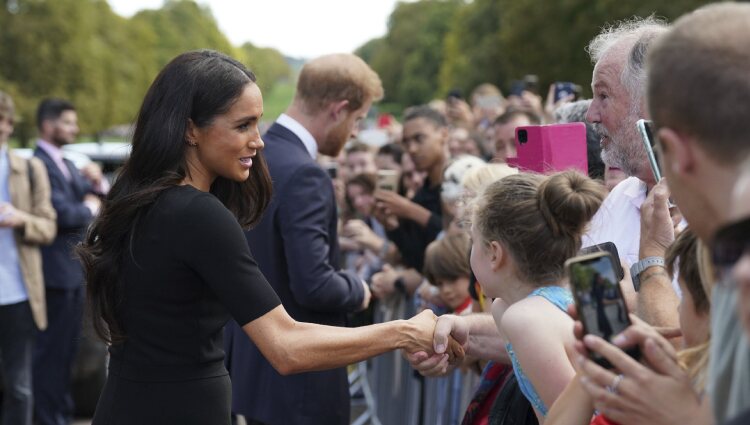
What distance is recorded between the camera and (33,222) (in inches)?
309

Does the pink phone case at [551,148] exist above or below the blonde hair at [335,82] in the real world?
below

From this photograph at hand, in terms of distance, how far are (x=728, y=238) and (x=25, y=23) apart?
59.1 meters

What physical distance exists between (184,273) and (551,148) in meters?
1.27

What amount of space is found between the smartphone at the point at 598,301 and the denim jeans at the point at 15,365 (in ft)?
20.4

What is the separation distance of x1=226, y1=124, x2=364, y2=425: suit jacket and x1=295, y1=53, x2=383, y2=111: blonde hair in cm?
37

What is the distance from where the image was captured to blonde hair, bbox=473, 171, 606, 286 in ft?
10.1

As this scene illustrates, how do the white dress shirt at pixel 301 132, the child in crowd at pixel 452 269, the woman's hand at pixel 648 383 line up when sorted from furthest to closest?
1. the child in crowd at pixel 452 269
2. the white dress shirt at pixel 301 132
3. the woman's hand at pixel 648 383

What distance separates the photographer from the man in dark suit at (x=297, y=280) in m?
4.62

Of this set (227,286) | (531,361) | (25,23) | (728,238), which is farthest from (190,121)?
(25,23)

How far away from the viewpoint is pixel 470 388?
562cm

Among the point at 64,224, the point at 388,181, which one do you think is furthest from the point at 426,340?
the point at 64,224

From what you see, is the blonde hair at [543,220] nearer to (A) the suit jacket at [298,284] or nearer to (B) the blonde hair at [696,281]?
(B) the blonde hair at [696,281]

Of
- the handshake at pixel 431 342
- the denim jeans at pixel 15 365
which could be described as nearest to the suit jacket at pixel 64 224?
the denim jeans at pixel 15 365

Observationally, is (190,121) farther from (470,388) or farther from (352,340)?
(470,388)
